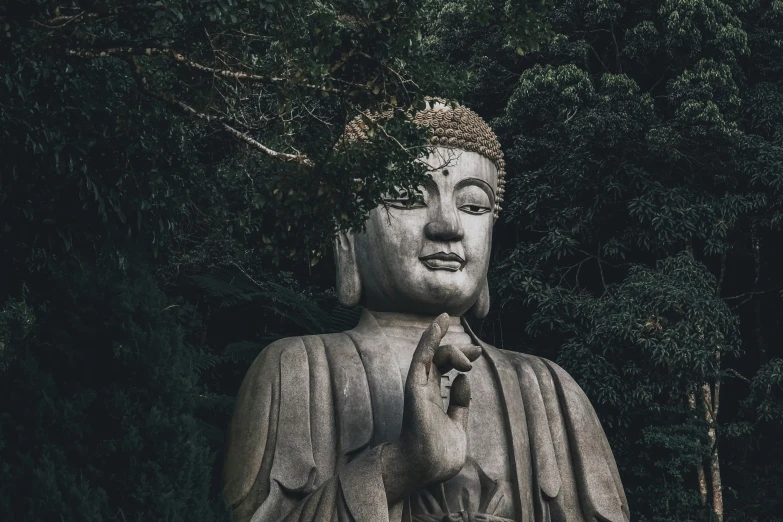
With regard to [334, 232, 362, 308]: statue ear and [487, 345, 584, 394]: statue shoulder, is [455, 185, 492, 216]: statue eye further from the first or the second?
[487, 345, 584, 394]: statue shoulder

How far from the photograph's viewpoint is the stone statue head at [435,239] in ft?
30.2

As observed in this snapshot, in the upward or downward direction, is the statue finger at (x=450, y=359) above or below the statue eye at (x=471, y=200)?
below

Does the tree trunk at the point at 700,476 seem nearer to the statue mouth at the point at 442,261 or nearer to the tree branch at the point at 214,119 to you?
the statue mouth at the point at 442,261

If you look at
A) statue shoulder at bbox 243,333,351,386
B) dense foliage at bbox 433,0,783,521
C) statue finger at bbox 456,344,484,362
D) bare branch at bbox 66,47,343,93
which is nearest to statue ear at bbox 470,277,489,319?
statue shoulder at bbox 243,333,351,386

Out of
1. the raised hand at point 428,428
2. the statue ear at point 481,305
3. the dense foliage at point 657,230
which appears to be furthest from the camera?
the dense foliage at point 657,230

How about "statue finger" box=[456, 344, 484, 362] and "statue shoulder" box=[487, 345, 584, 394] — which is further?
"statue shoulder" box=[487, 345, 584, 394]

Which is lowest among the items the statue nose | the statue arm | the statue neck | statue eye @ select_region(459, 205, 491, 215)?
the statue arm

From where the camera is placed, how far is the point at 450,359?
812cm

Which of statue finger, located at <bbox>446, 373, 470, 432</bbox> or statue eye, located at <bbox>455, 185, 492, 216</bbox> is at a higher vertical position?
statue eye, located at <bbox>455, 185, 492, 216</bbox>

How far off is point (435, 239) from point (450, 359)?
1.29 meters

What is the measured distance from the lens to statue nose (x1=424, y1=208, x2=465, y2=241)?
9.16m

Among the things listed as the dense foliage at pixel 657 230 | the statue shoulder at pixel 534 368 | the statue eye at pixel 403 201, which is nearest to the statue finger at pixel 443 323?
the statue eye at pixel 403 201

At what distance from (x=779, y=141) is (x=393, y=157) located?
826 centimetres

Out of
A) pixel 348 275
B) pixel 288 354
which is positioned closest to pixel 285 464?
pixel 288 354
